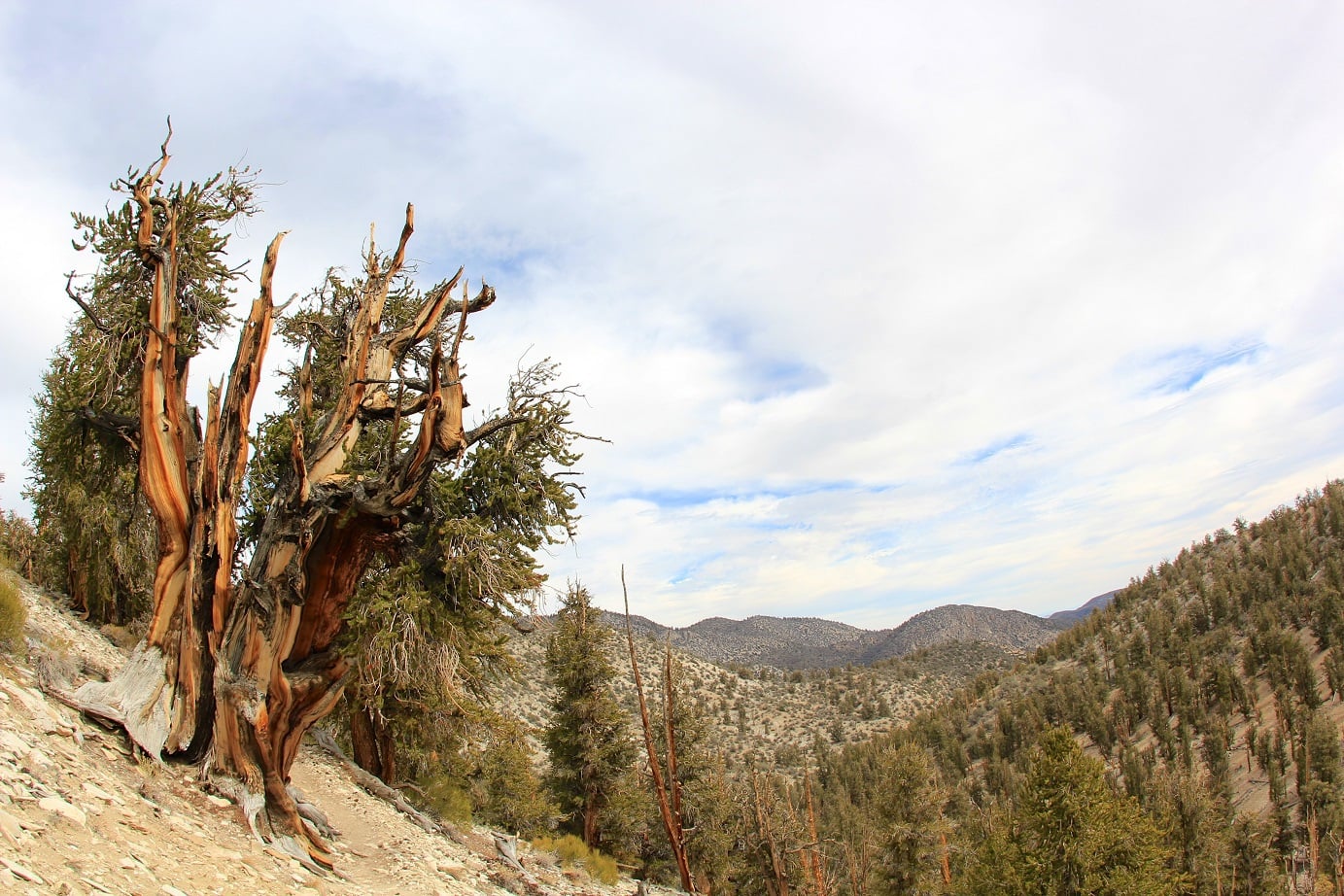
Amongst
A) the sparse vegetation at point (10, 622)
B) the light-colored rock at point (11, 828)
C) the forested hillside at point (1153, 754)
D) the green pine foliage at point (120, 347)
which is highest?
the green pine foliage at point (120, 347)

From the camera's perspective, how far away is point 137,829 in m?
5.77

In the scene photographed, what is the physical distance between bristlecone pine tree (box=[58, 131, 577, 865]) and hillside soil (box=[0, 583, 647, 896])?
1.74 ft

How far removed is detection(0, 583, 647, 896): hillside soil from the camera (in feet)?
15.1

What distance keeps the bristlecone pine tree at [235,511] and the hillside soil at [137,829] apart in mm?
529

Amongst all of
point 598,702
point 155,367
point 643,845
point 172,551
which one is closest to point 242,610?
point 172,551

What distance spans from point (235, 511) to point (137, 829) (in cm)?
473

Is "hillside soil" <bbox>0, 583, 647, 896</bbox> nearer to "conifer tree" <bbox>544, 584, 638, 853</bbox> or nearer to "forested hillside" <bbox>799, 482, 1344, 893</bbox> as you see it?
"conifer tree" <bbox>544, 584, 638, 853</bbox>

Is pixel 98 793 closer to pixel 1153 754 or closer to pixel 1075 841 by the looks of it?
pixel 1075 841

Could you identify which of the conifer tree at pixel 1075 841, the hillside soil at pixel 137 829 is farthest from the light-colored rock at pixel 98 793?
the conifer tree at pixel 1075 841

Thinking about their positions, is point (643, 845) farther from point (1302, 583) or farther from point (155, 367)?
point (1302, 583)

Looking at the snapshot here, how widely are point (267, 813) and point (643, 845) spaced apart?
22055 mm

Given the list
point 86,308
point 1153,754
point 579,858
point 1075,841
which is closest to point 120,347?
point 86,308

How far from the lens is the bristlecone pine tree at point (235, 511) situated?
846 cm

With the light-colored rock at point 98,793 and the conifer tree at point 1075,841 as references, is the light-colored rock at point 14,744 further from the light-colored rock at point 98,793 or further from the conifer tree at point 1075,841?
the conifer tree at point 1075,841
